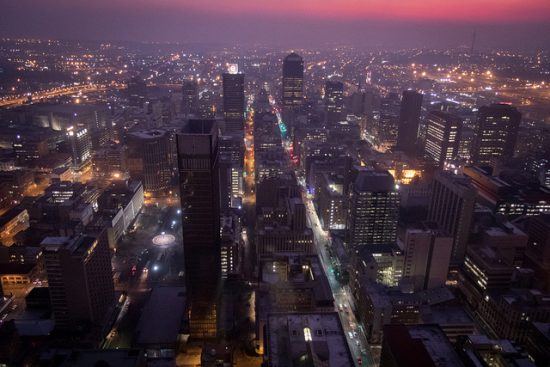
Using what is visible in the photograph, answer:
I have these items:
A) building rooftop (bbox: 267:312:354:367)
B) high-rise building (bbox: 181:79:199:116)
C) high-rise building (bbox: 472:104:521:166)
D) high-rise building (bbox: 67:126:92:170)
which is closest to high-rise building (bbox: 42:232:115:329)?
building rooftop (bbox: 267:312:354:367)

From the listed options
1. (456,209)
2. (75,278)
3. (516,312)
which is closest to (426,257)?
(516,312)

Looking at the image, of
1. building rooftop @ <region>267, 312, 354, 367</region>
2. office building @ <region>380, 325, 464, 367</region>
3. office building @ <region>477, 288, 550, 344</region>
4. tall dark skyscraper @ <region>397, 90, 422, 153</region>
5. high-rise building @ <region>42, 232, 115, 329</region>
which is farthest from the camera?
tall dark skyscraper @ <region>397, 90, 422, 153</region>

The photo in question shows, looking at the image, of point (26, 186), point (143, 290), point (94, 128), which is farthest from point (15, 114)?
point (143, 290)

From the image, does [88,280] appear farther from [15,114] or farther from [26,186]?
[15,114]

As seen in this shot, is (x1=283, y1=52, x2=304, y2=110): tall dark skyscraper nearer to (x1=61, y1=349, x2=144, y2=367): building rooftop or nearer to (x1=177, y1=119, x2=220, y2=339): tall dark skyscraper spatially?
(x1=177, y1=119, x2=220, y2=339): tall dark skyscraper

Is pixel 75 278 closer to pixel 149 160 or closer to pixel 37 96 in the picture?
pixel 149 160

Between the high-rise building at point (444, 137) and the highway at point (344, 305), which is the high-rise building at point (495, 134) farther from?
the highway at point (344, 305)

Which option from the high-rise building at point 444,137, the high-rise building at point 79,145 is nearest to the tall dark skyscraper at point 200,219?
the high-rise building at point 79,145
